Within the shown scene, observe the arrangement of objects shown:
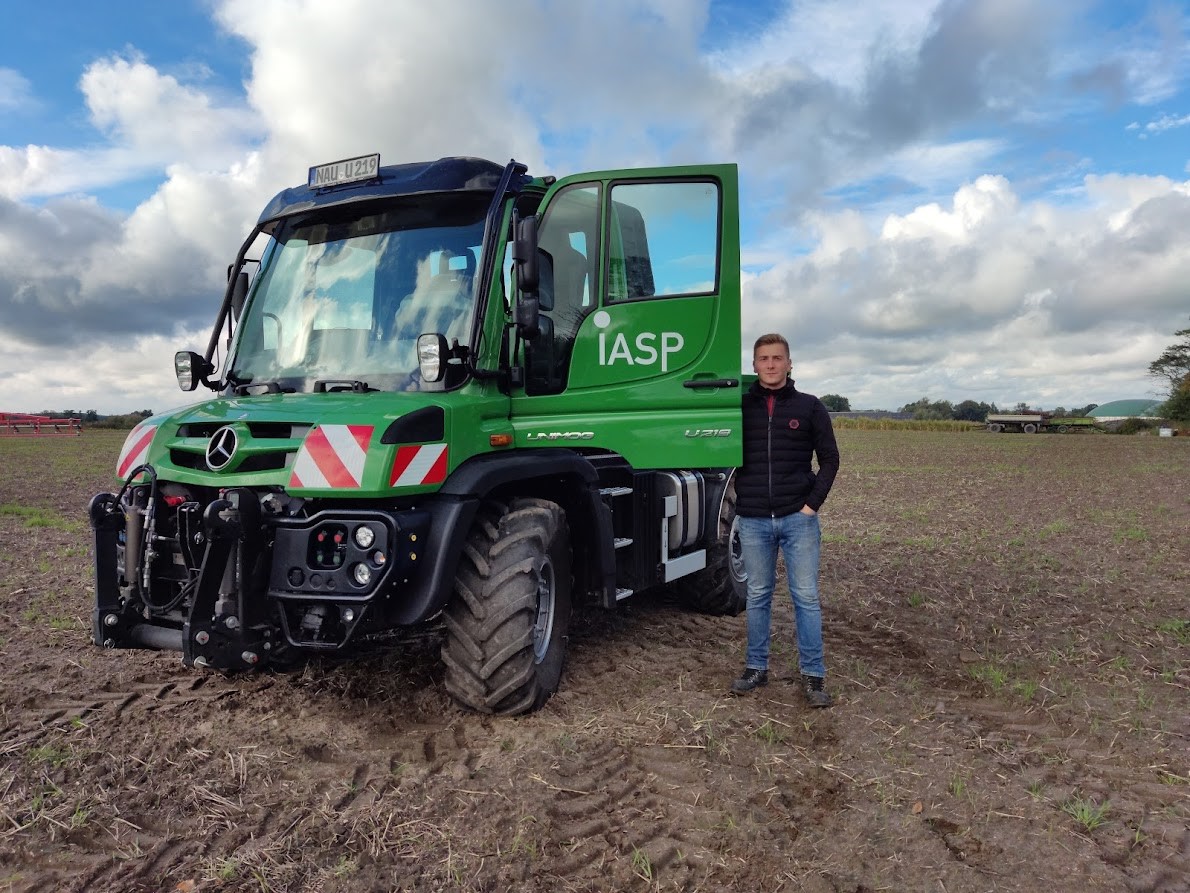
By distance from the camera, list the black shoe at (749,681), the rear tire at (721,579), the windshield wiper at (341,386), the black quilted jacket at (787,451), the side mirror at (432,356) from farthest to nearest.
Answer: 1. the rear tire at (721,579)
2. the black shoe at (749,681)
3. the black quilted jacket at (787,451)
4. the windshield wiper at (341,386)
5. the side mirror at (432,356)

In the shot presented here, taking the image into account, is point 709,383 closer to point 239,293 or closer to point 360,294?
point 360,294

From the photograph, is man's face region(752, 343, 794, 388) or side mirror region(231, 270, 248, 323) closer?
man's face region(752, 343, 794, 388)

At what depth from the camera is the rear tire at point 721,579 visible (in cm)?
703

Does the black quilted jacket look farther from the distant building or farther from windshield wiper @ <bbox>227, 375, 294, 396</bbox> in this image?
the distant building

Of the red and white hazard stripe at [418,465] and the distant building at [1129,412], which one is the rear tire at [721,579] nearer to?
the red and white hazard stripe at [418,465]

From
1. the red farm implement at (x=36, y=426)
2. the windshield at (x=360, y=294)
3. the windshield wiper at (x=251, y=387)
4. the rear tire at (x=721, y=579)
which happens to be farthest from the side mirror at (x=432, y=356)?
the red farm implement at (x=36, y=426)

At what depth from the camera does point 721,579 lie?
23.1 feet

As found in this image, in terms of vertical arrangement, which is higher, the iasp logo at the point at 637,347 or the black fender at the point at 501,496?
the iasp logo at the point at 637,347

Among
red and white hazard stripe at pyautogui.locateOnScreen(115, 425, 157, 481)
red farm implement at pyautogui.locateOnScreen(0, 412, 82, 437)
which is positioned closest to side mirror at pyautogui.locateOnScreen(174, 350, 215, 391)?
red and white hazard stripe at pyautogui.locateOnScreen(115, 425, 157, 481)

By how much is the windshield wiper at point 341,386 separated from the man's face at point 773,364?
214 cm

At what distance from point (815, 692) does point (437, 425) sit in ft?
8.37

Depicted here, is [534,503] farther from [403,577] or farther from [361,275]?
[361,275]

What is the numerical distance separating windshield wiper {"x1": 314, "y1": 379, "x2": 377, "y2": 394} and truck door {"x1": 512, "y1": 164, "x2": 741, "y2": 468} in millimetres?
931

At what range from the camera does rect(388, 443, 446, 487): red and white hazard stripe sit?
13.1ft
